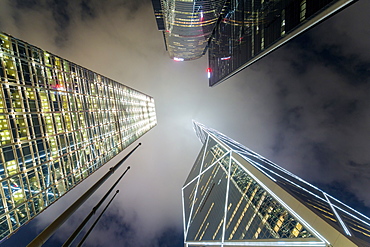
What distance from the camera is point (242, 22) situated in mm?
70875

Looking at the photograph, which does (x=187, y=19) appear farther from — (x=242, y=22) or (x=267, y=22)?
(x=267, y=22)

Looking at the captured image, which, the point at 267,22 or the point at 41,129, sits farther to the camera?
the point at 267,22

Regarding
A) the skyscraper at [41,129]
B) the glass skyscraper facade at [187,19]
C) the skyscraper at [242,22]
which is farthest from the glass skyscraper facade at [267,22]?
the skyscraper at [41,129]

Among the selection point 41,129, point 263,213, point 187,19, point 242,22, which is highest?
point 187,19

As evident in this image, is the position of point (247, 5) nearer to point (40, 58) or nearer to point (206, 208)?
point (40, 58)

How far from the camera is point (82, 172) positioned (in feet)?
137

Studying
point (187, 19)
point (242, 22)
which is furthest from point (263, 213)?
point (187, 19)

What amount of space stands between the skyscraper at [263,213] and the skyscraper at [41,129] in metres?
34.3

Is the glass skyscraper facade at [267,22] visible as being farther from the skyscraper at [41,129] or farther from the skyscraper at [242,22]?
the skyscraper at [41,129]

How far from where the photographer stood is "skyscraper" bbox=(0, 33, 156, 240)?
23.8 meters

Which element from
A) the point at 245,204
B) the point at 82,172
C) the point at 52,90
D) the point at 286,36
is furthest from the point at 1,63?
the point at 286,36

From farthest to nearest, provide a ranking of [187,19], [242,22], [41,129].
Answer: [187,19] < [242,22] < [41,129]

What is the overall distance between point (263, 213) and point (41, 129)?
3830 cm

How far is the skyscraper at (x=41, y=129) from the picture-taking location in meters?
23.8
